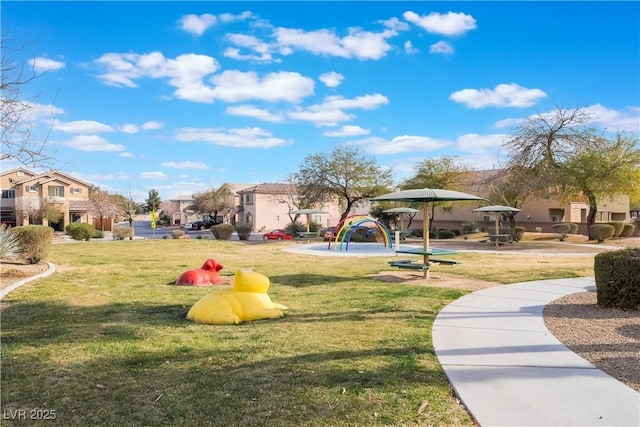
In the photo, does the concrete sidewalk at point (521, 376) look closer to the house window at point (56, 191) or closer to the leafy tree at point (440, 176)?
the leafy tree at point (440, 176)

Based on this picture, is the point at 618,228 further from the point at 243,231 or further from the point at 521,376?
the point at 521,376

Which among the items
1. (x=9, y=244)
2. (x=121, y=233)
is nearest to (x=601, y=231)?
(x=9, y=244)

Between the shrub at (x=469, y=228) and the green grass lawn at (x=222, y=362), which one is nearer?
the green grass lawn at (x=222, y=362)

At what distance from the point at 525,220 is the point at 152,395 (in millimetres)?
44002

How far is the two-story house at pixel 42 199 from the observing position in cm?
4975

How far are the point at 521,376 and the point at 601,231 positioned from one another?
95.9ft

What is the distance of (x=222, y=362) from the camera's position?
503 cm

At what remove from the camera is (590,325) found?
6699mm

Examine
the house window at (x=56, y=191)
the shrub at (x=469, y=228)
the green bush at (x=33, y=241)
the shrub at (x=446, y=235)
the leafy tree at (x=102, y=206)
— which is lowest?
the shrub at (x=446, y=235)

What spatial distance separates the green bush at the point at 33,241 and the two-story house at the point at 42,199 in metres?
39.5

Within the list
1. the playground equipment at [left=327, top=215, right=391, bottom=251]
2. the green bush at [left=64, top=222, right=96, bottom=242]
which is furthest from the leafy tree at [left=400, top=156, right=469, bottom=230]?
the green bush at [left=64, top=222, right=96, bottom=242]

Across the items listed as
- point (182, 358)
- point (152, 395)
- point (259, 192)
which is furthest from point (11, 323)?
point (259, 192)

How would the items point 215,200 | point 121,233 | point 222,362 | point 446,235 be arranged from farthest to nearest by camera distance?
point 215,200 < point 446,235 < point 121,233 < point 222,362

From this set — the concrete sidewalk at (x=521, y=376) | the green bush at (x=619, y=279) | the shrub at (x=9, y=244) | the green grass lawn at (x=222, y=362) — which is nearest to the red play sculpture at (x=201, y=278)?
the green grass lawn at (x=222, y=362)
